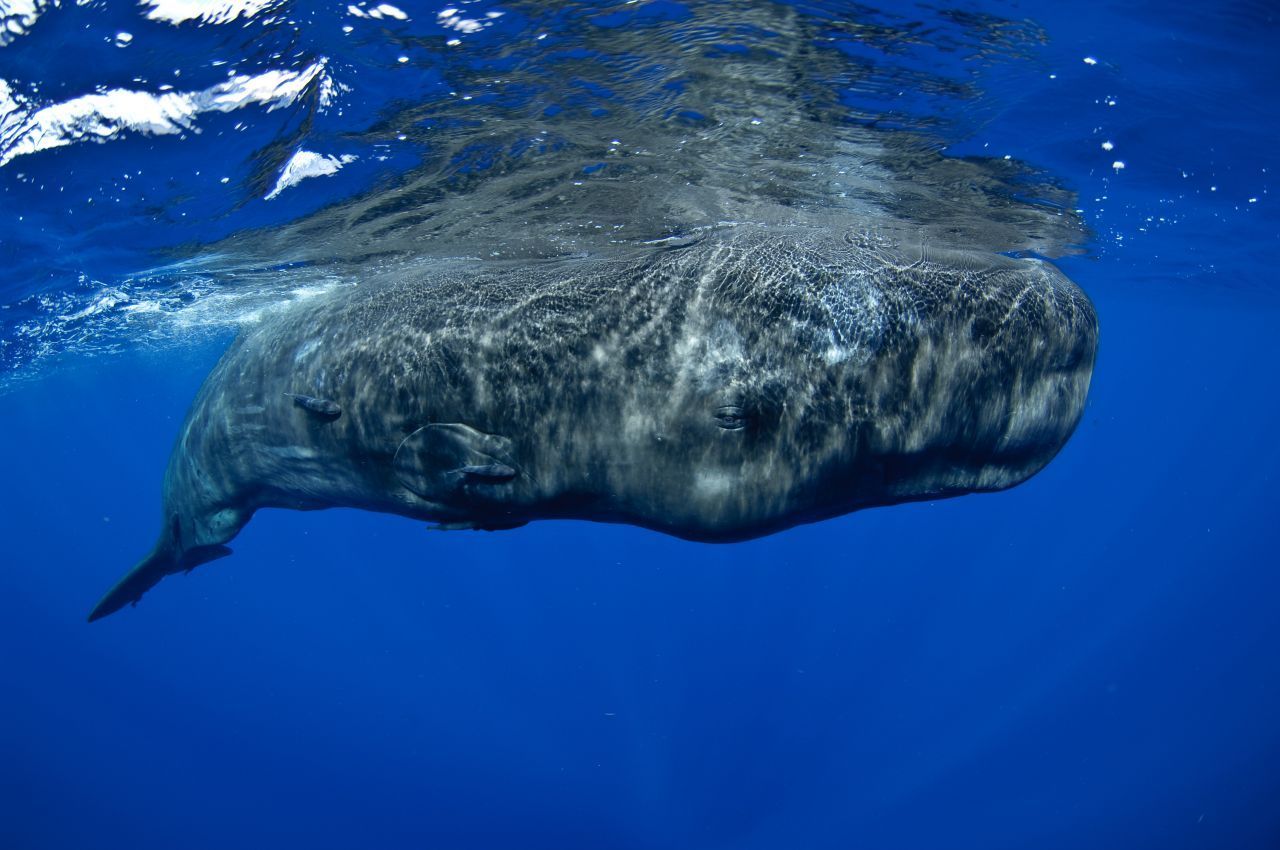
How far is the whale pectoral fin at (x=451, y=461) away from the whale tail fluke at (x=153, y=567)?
4.84m

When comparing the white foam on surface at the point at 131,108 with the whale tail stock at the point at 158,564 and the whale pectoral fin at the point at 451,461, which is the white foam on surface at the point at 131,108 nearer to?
the whale pectoral fin at the point at 451,461

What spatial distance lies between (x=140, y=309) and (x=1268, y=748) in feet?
190

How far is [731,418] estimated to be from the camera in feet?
12.7

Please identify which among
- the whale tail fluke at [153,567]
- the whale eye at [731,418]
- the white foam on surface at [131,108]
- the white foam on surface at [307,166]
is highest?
the white foam on surface at [131,108]

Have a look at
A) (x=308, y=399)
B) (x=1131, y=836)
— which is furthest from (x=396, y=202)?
(x=1131, y=836)

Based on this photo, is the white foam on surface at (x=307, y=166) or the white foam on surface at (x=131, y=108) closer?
the white foam on surface at (x=131, y=108)

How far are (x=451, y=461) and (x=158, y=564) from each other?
20.1 feet

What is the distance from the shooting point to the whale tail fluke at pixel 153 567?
7961mm

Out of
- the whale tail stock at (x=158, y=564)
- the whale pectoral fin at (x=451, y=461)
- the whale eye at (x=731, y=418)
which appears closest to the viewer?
the whale eye at (x=731, y=418)

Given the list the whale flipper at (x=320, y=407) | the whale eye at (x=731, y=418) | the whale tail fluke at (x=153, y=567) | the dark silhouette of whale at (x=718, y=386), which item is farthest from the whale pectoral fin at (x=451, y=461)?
the whale tail fluke at (x=153, y=567)

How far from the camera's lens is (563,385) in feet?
13.8

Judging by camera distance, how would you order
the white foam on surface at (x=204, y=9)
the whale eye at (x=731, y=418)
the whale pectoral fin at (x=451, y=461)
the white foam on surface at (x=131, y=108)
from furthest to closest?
the white foam on surface at (x=131, y=108)
the white foam on surface at (x=204, y=9)
the whale pectoral fin at (x=451, y=461)
the whale eye at (x=731, y=418)

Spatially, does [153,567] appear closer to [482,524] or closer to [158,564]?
[158,564]

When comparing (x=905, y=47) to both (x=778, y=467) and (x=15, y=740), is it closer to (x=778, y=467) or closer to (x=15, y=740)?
(x=778, y=467)
